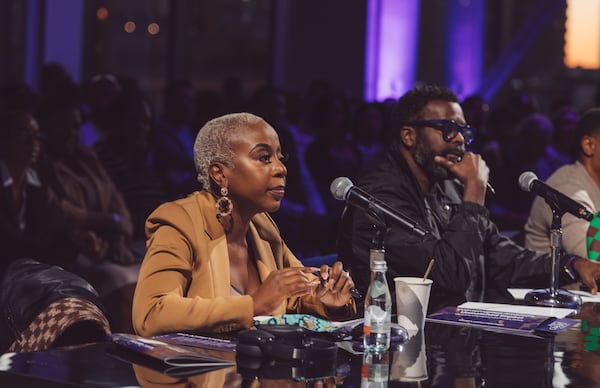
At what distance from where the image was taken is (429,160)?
3756 millimetres

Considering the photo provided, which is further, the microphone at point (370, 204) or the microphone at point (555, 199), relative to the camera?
the microphone at point (555, 199)

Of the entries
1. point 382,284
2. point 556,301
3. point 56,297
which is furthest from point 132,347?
point 556,301

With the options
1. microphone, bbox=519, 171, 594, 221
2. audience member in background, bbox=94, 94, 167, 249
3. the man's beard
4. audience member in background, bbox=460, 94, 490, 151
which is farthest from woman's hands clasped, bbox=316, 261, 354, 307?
audience member in background, bbox=460, 94, 490, 151

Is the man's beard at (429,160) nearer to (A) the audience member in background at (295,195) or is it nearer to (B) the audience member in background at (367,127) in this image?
(A) the audience member in background at (295,195)

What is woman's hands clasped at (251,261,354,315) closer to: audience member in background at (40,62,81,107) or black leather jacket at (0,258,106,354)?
black leather jacket at (0,258,106,354)

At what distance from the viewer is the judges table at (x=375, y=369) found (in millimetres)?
1908

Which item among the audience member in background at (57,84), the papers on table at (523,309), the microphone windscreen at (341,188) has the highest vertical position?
the audience member in background at (57,84)

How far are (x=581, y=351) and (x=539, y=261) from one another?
135cm

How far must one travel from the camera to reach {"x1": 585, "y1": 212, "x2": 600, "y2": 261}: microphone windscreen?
3617 mm

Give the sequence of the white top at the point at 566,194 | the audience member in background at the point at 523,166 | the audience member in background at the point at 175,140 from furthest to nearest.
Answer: the audience member in background at the point at 523,166 → the audience member in background at the point at 175,140 → the white top at the point at 566,194

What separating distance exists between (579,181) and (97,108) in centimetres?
355

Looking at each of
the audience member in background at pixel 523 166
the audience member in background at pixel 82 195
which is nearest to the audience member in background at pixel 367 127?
the audience member in background at pixel 523 166

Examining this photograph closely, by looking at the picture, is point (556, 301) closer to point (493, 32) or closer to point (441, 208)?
point (441, 208)

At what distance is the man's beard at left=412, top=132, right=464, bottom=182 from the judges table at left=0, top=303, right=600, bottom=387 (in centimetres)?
142
